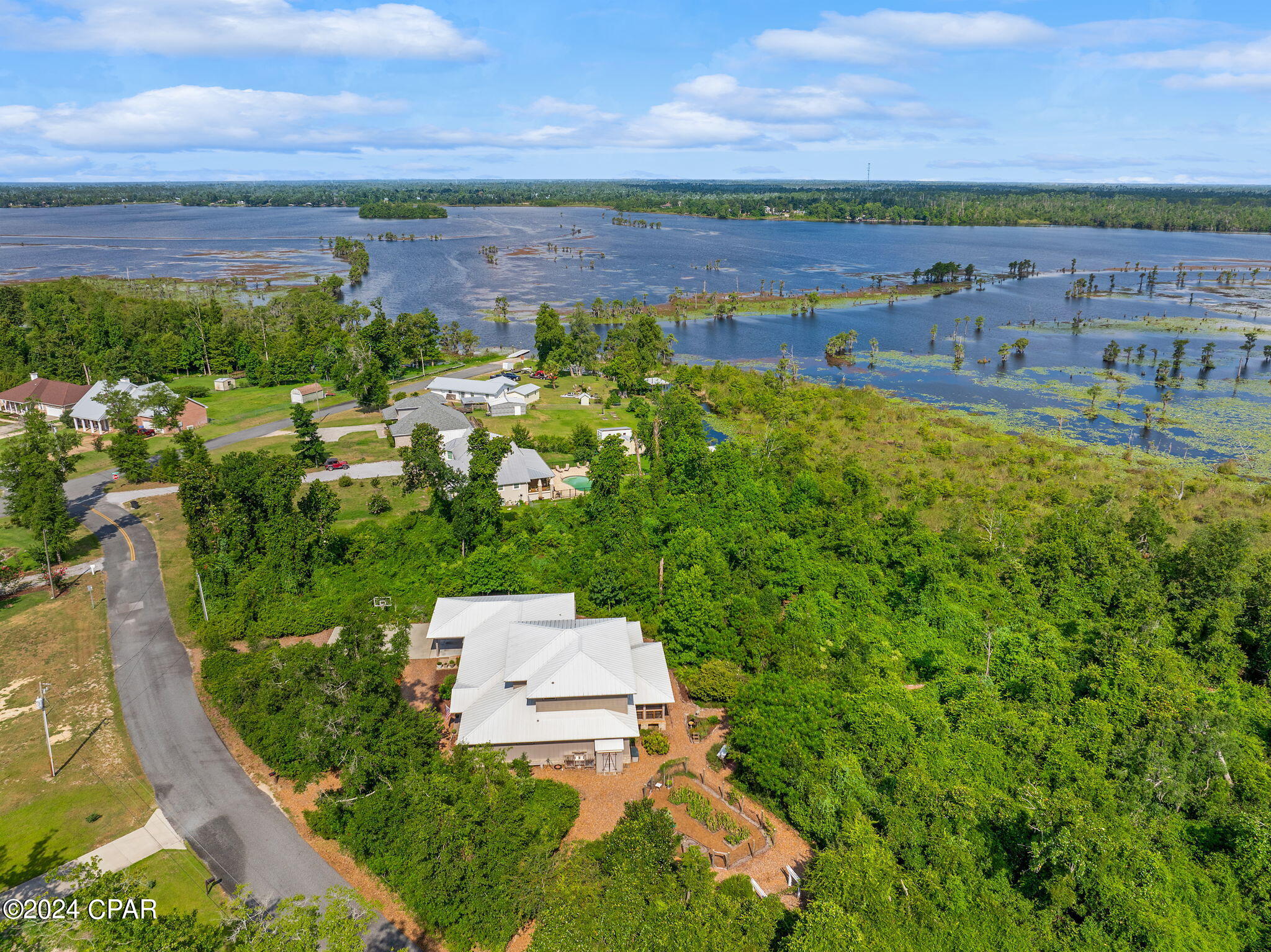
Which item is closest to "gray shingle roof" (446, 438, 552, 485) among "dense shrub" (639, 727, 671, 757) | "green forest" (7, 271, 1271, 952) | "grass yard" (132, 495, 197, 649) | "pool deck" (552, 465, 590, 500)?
"pool deck" (552, 465, 590, 500)

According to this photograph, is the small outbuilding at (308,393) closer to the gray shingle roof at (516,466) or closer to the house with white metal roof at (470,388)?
the house with white metal roof at (470,388)

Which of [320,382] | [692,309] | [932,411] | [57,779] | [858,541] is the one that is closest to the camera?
[57,779]

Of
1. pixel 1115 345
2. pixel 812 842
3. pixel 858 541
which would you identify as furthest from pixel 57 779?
pixel 1115 345

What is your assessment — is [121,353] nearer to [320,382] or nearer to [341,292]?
[320,382]

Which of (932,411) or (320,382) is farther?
(320,382)

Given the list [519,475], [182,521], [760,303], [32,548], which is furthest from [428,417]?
[760,303]

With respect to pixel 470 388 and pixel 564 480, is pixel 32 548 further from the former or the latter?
pixel 470 388

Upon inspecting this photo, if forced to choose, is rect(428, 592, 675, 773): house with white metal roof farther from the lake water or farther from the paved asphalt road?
the lake water

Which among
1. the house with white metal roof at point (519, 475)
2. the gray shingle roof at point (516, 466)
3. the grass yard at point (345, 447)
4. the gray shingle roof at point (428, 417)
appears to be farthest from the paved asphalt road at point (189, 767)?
the gray shingle roof at point (428, 417)
